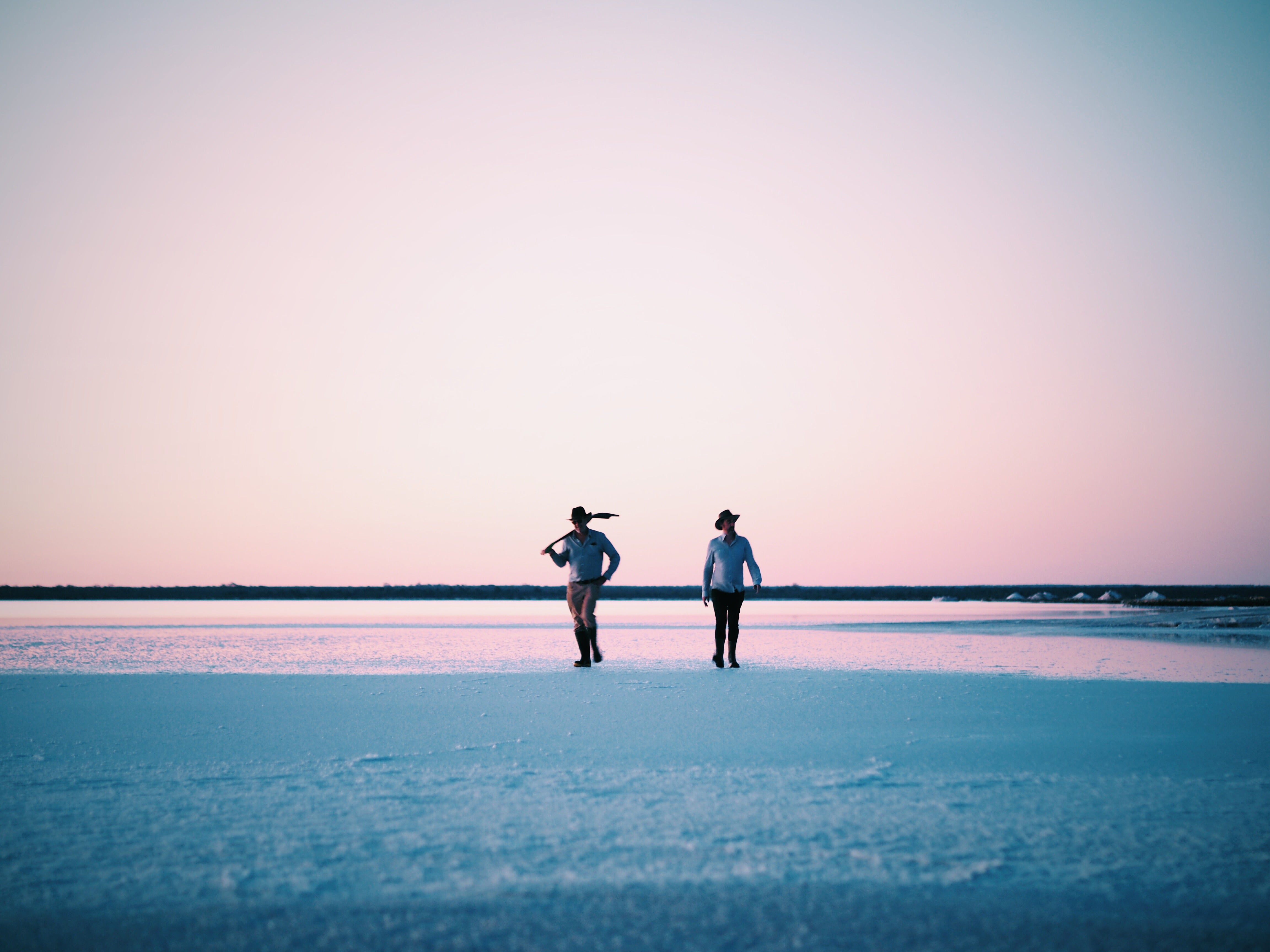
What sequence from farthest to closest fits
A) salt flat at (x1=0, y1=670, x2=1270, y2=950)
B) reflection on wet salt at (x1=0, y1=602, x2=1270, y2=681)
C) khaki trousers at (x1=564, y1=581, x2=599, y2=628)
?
khaki trousers at (x1=564, y1=581, x2=599, y2=628), reflection on wet salt at (x1=0, y1=602, x2=1270, y2=681), salt flat at (x1=0, y1=670, x2=1270, y2=950)

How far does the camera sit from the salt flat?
2.56 meters

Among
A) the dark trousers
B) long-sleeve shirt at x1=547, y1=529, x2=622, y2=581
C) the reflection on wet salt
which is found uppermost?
long-sleeve shirt at x1=547, y1=529, x2=622, y2=581

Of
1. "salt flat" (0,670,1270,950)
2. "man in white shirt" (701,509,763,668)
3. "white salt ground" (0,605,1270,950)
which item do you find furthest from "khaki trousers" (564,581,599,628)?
"salt flat" (0,670,1270,950)

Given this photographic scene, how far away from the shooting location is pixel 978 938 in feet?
8.11

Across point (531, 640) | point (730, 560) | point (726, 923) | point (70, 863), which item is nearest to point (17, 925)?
point (70, 863)

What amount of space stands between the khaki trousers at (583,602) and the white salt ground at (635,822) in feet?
10.3

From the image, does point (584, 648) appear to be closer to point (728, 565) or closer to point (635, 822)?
point (728, 565)

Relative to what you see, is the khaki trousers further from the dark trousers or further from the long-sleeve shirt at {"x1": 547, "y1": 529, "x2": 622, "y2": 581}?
the dark trousers

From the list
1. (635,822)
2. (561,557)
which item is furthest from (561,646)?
(635,822)

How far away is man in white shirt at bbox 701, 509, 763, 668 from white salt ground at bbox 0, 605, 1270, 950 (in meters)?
3.27

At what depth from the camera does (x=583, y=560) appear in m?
11.1

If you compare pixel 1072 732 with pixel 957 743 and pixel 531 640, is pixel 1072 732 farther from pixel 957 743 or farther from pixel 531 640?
pixel 531 640

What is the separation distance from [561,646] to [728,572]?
4039 mm

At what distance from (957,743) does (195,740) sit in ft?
16.1
